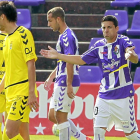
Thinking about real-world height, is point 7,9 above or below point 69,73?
above

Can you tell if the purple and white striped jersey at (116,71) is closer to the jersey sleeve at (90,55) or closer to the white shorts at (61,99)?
→ the jersey sleeve at (90,55)

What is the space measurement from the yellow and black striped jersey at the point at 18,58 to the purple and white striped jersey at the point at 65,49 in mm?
1261

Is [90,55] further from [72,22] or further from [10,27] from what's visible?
[72,22]

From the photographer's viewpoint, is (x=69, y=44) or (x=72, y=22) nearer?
(x=69, y=44)

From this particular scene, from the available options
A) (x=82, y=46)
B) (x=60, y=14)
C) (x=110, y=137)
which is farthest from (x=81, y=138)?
(x=82, y=46)

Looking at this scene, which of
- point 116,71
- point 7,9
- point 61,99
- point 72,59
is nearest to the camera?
point 7,9

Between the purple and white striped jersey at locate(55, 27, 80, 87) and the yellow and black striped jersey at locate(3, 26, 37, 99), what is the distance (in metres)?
1.26

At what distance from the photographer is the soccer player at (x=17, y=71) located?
17.2 feet

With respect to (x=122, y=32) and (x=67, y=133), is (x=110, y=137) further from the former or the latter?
(x=122, y=32)

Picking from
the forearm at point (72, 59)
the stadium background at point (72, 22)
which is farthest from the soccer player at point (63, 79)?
the stadium background at point (72, 22)

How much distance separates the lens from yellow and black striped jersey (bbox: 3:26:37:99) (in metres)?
5.25

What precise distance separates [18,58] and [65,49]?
135cm

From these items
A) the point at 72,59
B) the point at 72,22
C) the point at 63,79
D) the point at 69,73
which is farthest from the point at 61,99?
the point at 72,22

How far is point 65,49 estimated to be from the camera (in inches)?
258
